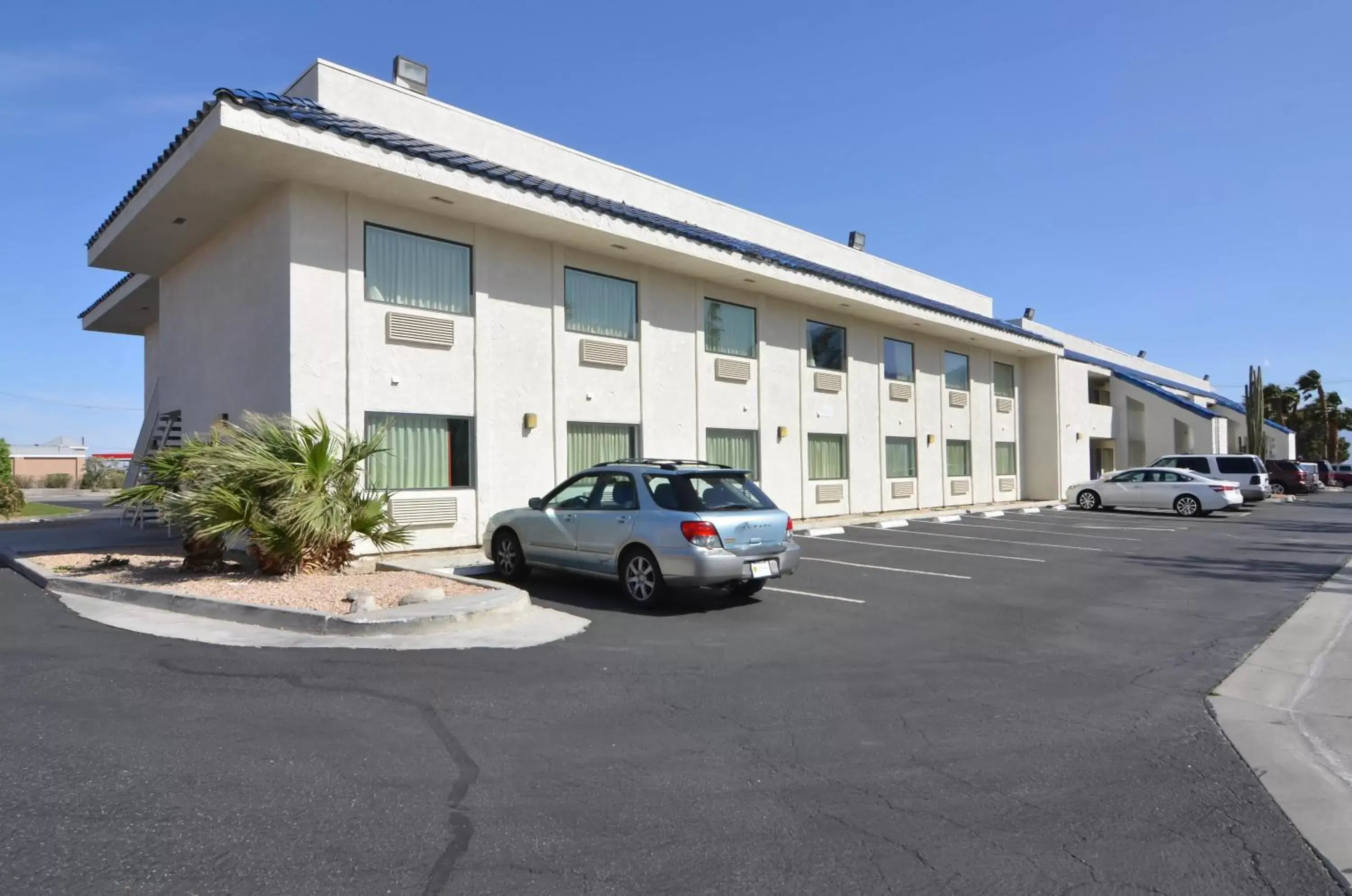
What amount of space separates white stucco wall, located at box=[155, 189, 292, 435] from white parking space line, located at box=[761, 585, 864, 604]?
7298 millimetres

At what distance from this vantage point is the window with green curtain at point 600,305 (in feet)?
50.8

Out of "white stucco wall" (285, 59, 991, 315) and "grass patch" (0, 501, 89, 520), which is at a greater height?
"white stucco wall" (285, 59, 991, 315)

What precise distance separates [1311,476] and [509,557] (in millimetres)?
42558

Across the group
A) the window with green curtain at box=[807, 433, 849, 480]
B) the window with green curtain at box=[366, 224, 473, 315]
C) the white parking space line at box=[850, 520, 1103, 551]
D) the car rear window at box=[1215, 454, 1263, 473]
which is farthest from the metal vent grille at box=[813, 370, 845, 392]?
the car rear window at box=[1215, 454, 1263, 473]

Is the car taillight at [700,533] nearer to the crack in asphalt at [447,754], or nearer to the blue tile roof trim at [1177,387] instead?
the crack in asphalt at [447,754]

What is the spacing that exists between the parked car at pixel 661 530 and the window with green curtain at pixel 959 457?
17.6m

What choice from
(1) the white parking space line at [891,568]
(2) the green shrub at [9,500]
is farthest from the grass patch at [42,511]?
(1) the white parking space line at [891,568]

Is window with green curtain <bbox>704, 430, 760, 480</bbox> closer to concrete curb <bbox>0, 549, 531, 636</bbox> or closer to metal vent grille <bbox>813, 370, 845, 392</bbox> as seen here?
metal vent grille <bbox>813, 370, 845, 392</bbox>

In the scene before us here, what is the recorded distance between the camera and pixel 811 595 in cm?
1032

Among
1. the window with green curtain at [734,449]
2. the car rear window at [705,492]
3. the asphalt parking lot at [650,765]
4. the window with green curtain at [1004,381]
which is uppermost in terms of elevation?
the window with green curtain at [1004,381]

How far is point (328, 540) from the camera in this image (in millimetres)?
9758

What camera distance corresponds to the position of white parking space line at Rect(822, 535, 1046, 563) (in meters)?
13.9

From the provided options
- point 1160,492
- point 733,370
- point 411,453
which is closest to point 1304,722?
point 411,453

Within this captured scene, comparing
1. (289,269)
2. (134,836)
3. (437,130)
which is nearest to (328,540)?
(289,269)
